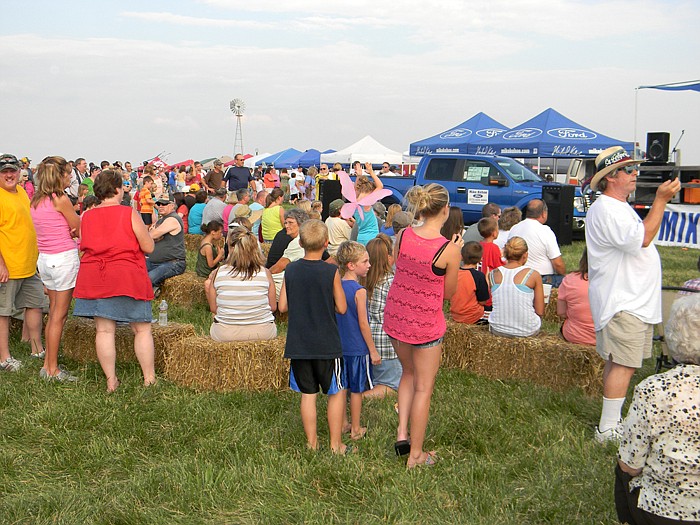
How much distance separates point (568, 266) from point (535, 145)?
9597 mm

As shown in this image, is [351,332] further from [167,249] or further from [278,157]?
[278,157]

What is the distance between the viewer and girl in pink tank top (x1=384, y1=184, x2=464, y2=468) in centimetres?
387

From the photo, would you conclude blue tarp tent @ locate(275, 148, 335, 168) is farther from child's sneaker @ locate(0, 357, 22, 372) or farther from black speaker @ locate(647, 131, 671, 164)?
child's sneaker @ locate(0, 357, 22, 372)

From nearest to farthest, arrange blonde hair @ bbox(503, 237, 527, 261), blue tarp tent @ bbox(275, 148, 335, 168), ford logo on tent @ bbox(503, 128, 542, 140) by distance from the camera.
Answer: blonde hair @ bbox(503, 237, 527, 261) → ford logo on tent @ bbox(503, 128, 542, 140) → blue tarp tent @ bbox(275, 148, 335, 168)

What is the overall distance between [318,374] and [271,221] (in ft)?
22.1

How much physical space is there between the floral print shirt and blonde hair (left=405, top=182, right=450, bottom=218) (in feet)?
5.43

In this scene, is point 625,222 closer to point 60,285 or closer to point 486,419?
point 486,419

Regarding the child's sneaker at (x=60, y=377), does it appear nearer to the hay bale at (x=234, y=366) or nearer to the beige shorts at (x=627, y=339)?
the hay bale at (x=234, y=366)

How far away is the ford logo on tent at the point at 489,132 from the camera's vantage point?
2227cm

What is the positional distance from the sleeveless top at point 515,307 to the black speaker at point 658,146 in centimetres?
932

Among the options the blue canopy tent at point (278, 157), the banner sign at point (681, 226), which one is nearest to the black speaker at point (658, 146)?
the banner sign at point (681, 226)

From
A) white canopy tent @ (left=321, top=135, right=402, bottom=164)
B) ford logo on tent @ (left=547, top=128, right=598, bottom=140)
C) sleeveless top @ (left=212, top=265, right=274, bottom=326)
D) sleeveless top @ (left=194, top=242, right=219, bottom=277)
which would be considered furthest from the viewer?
white canopy tent @ (left=321, top=135, right=402, bottom=164)

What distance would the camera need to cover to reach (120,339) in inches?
245

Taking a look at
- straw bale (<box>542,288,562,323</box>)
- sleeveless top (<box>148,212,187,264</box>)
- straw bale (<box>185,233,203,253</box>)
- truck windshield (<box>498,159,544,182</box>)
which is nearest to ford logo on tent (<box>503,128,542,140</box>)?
truck windshield (<box>498,159,544,182</box>)
